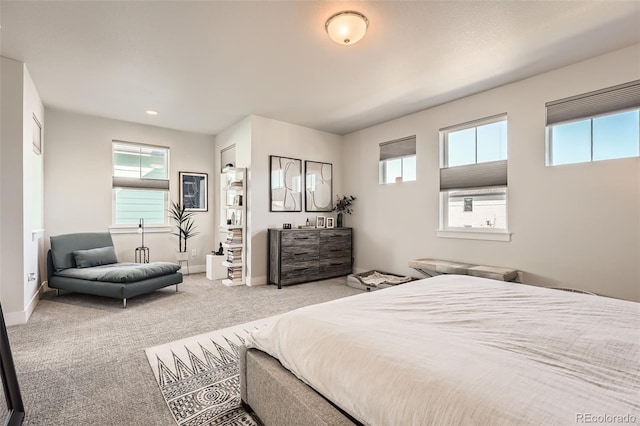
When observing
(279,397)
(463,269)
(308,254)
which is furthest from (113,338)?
(463,269)

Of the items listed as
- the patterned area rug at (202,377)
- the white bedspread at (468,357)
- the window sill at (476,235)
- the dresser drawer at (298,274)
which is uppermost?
the window sill at (476,235)

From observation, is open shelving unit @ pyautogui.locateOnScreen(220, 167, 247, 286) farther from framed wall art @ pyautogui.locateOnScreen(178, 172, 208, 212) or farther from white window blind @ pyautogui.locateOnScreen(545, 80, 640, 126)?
white window blind @ pyautogui.locateOnScreen(545, 80, 640, 126)

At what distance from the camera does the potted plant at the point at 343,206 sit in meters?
5.74

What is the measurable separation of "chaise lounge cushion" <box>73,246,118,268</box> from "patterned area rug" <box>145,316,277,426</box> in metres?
2.58

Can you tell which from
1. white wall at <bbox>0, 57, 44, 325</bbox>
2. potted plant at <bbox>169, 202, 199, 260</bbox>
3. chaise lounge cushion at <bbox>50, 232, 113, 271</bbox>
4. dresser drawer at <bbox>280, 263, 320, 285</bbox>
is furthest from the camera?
potted plant at <bbox>169, 202, 199, 260</bbox>

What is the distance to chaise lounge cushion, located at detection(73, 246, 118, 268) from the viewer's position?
421 cm

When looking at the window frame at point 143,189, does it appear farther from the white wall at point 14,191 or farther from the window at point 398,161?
the window at point 398,161

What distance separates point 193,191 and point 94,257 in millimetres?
2074

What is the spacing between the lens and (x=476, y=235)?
3.99m

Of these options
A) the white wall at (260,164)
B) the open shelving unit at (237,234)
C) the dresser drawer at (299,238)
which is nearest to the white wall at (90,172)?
the open shelving unit at (237,234)

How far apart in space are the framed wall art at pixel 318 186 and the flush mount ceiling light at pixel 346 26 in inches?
122

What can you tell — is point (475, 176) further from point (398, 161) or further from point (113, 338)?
point (113, 338)

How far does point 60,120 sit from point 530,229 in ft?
22.6

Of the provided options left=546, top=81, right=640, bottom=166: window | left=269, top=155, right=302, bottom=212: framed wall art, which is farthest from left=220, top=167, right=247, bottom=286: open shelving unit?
left=546, top=81, right=640, bottom=166: window
